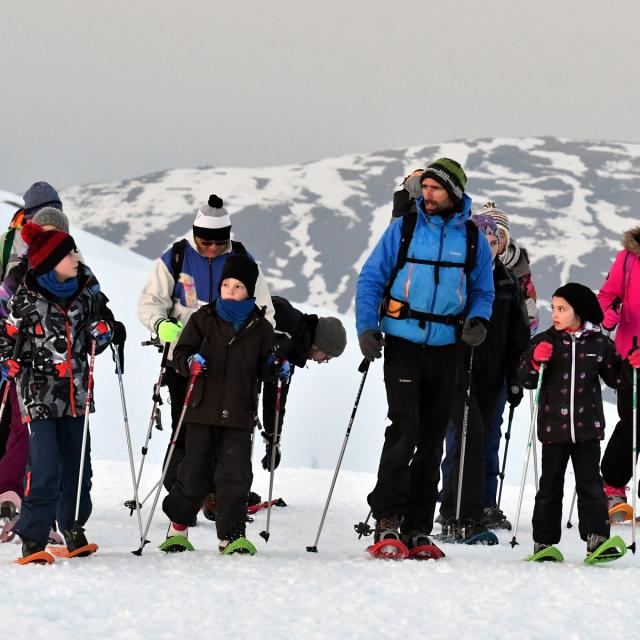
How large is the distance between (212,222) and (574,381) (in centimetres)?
245

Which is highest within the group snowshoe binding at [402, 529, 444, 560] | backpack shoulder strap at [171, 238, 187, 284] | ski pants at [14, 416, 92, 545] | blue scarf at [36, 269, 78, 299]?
backpack shoulder strap at [171, 238, 187, 284]

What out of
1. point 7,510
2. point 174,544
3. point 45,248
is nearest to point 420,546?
point 174,544

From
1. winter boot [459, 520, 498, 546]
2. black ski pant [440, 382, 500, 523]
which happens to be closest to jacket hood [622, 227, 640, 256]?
black ski pant [440, 382, 500, 523]

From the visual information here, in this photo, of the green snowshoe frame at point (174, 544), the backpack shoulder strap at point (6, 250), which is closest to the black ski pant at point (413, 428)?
the green snowshoe frame at point (174, 544)

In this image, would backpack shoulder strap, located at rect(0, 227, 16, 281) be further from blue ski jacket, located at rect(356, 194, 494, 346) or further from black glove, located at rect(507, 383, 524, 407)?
black glove, located at rect(507, 383, 524, 407)

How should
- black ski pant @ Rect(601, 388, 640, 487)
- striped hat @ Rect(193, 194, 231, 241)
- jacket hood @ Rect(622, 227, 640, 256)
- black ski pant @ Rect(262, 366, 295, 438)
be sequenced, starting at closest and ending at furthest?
1. striped hat @ Rect(193, 194, 231, 241)
2. jacket hood @ Rect(622, 227, 640, 256)
3. black ski pant @ Rect(601, 388, 640, 487)
4. black ski pant @ Rect(262, 366, 295, 438)

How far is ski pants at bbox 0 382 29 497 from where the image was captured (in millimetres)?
7277

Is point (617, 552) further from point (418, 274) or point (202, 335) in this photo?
point (202, 335)

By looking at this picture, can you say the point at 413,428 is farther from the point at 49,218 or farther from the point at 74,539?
the point at 49,218

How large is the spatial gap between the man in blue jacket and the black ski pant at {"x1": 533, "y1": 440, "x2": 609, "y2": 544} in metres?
0.67

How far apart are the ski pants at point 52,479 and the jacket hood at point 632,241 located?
14.5 ft

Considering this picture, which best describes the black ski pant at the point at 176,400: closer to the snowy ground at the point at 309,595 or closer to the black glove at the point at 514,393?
the snowy ground at the point at 309,595

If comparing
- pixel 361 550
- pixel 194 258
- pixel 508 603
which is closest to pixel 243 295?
pixel 194 258

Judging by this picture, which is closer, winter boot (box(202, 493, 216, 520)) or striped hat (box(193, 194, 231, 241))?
striped hat (box(193, 194, 231, 241))
